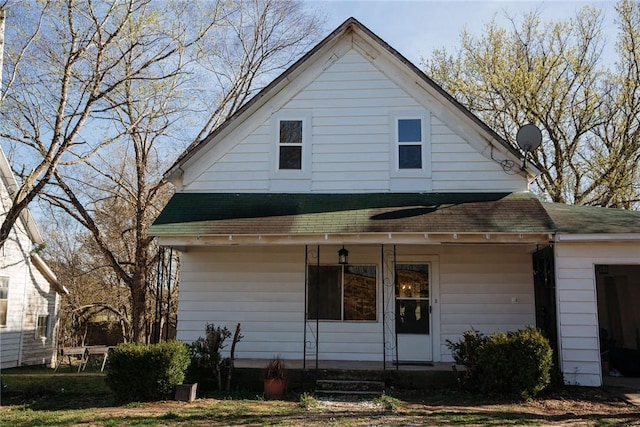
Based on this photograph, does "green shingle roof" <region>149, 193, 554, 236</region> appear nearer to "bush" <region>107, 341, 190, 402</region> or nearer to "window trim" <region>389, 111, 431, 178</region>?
"window trim" <region>389, 111, 431, 178</region>

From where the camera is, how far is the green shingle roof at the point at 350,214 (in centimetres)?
1022

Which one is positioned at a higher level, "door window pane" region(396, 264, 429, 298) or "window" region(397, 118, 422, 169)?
"window" region(397, 118, 422, 169)

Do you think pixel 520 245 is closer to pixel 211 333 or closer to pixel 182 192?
pixel 211 333

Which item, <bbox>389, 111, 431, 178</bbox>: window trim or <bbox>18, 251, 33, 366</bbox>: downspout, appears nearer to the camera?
<bbox>389, 111, 431, 178</bbox>: window trim

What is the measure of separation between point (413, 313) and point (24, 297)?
521 inches

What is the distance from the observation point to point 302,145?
12.2 m

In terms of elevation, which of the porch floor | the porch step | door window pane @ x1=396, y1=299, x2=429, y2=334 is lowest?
the porch step

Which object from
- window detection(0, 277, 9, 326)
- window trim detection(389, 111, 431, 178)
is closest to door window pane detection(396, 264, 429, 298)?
window trim detection(389, 111, 431, 178)

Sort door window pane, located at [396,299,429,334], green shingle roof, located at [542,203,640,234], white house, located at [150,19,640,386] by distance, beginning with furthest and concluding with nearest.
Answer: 1. door window pane, located at [396,299,429,334]
2. white house, located at [150,19,640,386]
3. green shingle roof, located at [542,203,640,234]

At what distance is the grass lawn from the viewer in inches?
290

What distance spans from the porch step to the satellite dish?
604cm

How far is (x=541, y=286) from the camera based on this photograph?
11664 mm

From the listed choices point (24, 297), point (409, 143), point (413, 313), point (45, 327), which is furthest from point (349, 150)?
point (45, 327)

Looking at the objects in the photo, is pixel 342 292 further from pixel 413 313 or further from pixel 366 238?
pixel 366 238
